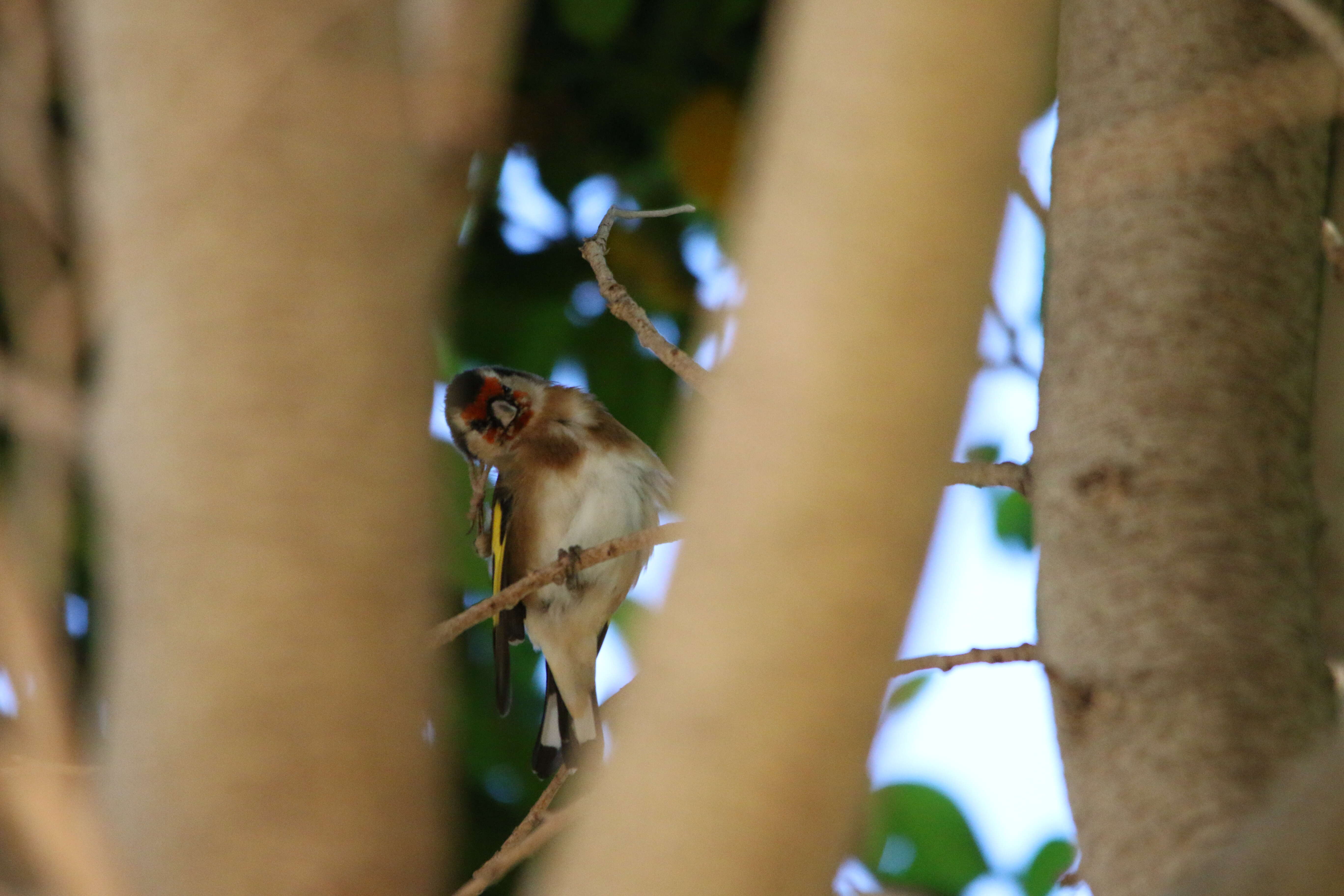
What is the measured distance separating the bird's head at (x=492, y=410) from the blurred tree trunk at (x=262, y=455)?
3797mm

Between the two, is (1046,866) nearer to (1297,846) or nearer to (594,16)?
(594,16)

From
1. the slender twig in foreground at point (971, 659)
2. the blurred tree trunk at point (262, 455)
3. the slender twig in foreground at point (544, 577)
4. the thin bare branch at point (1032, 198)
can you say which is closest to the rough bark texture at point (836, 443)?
the blurred tree trunk at point (262, 455)

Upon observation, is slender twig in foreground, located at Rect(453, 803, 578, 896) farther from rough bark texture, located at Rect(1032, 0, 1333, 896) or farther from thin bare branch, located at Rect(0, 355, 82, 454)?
thin bare branch, located at Rect(0, 355, 82, 454)

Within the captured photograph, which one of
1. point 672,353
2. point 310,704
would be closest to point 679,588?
point 310,704

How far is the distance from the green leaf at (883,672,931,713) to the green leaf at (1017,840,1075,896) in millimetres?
547

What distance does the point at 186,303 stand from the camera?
752mm

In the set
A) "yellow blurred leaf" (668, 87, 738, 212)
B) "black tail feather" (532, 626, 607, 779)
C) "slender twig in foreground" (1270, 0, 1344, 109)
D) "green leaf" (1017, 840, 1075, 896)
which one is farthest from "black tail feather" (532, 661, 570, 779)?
"slender twig in foreground" (1270, 0, 1344, 109)

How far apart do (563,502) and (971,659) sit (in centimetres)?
270

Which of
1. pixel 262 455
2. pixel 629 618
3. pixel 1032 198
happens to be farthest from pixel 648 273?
pixel 262 455

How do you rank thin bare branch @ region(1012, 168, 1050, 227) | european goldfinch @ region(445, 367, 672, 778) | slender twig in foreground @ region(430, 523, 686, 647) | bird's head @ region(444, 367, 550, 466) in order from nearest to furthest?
slender twig in foreground @ region(430, 523, 686, 647)
thin bare branch @ region(1012, 168, 1050, 227)
european goldfinch @ region(445, 367, 672, 778)
bird's head @ region(444, 367, 550, 466)

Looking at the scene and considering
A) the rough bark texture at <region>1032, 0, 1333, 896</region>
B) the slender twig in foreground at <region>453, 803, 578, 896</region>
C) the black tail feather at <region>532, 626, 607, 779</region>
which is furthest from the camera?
the black tail feather at <region>532, 626, 607, 779</region>

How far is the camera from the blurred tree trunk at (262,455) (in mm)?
708

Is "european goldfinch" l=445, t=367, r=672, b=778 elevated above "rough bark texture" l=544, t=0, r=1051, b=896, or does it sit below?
below

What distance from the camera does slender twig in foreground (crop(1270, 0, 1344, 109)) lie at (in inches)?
40.7
